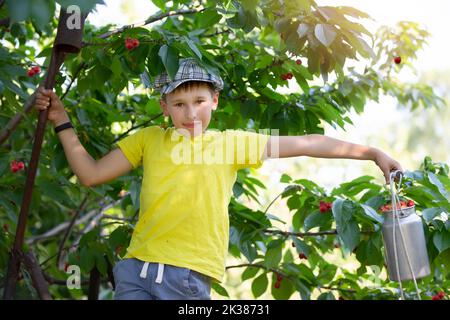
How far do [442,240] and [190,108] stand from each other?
107 cm

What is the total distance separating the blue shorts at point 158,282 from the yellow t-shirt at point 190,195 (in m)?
0.02

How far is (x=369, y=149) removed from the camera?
2350mm

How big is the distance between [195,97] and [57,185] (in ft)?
3.76

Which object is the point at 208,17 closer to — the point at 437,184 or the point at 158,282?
the point at 437,184

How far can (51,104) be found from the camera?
2.38 meters

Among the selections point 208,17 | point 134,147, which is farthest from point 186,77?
point 208,17

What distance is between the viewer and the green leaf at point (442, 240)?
8.58ft

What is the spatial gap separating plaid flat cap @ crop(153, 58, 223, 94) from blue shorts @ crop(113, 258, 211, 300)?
566mm

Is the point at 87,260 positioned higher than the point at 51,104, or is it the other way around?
the point at 51,104

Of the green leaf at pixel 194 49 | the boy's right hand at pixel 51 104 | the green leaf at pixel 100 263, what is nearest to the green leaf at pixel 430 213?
the green leaf at pixel 194 49

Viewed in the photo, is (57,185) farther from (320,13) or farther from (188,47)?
(320,13)

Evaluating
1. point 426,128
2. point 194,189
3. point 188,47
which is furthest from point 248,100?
point 426,128

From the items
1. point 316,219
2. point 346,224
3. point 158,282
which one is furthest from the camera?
point 316,219

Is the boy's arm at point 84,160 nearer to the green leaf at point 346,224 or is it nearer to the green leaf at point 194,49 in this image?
the green leaf at point 194,49
